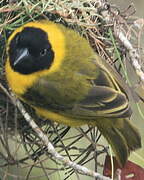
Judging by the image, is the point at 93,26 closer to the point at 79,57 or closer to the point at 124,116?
the point at 79,57

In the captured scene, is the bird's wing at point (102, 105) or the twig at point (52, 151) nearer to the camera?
the twig at point (52, 151)

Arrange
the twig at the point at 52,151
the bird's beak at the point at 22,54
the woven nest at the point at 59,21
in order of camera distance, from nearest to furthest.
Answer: the twig at the point at 52,151 → the bird's beak at the point at 22,54 → the woven nest at the point at 59,21

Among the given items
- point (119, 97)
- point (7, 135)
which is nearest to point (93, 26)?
point (119, 97)

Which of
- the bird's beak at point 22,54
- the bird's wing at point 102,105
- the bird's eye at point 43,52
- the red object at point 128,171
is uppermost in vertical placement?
the bird's beak at point 22,54

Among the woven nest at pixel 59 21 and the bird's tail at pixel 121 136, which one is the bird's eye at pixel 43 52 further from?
the bird's tail at pixel 121 136

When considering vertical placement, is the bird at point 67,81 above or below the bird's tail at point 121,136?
above

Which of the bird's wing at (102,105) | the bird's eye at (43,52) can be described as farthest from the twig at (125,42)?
the bird's eye at (43,52)

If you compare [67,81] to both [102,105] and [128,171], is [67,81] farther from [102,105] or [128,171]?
[128,171]

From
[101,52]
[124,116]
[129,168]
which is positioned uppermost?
[101,52]

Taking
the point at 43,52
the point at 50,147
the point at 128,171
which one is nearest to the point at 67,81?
the point at 43,52
